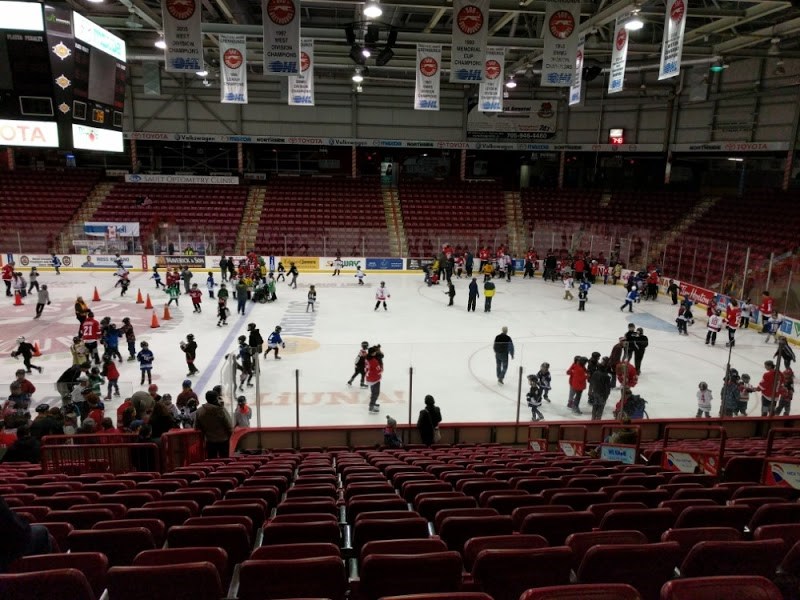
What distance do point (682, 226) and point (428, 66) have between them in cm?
2079

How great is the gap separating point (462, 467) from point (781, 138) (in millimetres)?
32021

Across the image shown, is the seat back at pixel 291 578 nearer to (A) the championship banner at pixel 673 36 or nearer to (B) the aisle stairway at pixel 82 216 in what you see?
(A) the championship banner at pixel 673 36

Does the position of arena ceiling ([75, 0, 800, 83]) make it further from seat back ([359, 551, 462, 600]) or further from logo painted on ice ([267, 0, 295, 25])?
seat back ([359, 551, 462, 600])

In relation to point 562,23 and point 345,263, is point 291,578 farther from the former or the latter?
point 345,263

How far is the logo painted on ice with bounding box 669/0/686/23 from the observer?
44.1 ft

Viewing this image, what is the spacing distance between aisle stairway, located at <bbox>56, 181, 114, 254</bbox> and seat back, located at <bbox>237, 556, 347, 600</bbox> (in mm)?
32872

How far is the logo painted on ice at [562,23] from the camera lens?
49.2ft

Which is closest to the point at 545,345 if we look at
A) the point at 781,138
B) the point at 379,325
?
the point at 379,325

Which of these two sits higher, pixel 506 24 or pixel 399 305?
pixel 506 24

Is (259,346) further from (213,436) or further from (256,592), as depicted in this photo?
(256,592)

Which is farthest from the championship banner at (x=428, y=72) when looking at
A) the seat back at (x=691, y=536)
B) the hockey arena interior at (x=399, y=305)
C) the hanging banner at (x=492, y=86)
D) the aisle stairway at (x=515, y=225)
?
the seat back at (x=691, y=536)

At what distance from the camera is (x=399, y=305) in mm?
22828

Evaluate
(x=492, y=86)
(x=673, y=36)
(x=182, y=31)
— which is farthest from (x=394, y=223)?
(x=673, y=36)

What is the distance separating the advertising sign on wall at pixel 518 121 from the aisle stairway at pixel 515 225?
13.2 ft
